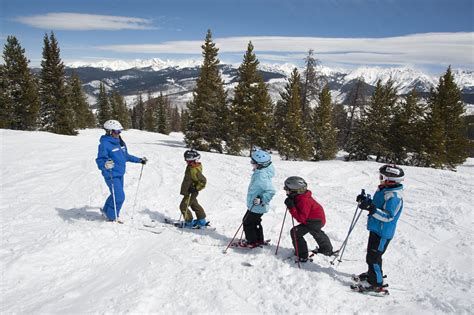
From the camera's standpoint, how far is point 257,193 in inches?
262

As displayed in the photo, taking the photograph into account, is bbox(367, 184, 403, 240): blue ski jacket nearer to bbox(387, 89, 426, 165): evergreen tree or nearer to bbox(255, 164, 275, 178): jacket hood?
bbox(255, 164, 275, 178): jacket hood

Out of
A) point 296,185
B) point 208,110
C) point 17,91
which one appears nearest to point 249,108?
point 208,110

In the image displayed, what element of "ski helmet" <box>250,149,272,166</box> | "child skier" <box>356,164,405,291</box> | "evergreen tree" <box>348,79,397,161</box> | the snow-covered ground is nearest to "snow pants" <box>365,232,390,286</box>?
"child skier" <box>356,164,405,291</box>

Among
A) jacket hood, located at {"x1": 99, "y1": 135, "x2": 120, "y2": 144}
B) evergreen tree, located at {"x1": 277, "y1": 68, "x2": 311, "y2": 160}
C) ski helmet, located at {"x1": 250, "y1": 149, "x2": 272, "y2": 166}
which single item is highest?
jacket hood, located at {"x1": 99, "y1": 135, "x2": 120, "y2": 144}

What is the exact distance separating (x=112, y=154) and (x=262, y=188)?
13.2 feet

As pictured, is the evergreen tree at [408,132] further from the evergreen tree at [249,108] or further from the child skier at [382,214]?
the child skier at [382,214]

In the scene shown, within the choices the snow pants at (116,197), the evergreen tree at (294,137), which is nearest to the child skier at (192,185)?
the snow pants at (116,197)

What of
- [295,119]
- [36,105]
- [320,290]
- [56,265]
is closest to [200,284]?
[320,290]

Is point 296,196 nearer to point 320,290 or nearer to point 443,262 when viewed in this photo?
point 320,290

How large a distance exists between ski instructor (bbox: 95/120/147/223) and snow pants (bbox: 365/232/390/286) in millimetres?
6104

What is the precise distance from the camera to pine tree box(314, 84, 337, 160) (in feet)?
115

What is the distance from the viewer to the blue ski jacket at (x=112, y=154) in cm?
763

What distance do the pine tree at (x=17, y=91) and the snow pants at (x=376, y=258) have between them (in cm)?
4066

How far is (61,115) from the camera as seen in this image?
3891cm
